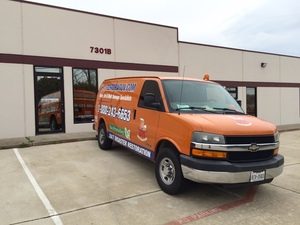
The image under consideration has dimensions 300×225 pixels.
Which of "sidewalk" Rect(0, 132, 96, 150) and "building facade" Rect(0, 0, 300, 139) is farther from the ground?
"building facade" Rect(0, 0, 300, 139)

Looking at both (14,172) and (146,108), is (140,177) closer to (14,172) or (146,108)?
(146,108)

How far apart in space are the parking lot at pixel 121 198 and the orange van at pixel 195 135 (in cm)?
49

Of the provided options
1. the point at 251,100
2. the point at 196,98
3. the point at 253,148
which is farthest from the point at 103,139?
the point at 251,100

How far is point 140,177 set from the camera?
691cm

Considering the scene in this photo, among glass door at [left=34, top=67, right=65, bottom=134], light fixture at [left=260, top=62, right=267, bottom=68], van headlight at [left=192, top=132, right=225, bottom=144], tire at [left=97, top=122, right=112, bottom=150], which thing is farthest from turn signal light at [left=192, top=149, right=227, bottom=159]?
light fixture at [left=260, top=62, right=267, bottom=68]

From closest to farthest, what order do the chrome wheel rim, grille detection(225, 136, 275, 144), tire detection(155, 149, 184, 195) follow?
1. grille detection(225, 136, 275, 144)
2. tire detection(155, 149, 184, 195)
3. the chrome wheel rim

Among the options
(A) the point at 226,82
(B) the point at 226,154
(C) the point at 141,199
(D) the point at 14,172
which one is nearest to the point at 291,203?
(B) the point at 226,154

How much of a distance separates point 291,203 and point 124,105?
424cm

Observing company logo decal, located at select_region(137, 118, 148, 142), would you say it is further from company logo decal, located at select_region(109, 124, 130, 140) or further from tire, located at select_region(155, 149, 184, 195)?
tire, located at select_region(155, 149, 184, 195)

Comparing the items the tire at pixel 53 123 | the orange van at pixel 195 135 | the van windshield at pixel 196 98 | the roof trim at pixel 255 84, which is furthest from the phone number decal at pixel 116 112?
the roof trim at pixel 255 84

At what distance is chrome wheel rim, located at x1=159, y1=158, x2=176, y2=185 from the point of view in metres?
5.69

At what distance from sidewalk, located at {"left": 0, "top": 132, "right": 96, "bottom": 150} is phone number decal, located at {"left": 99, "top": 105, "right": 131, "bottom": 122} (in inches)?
91.2

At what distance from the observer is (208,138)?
510 cm

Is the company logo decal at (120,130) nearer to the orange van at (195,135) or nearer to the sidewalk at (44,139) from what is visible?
the orange van at (195,135)
